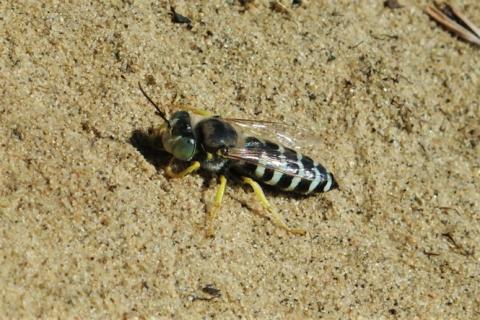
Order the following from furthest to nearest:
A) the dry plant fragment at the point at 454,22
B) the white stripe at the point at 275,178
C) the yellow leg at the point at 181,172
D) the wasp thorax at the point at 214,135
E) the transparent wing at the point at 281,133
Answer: the dry plant fragment at the point at 454,22
the transparent wing at the point at 281,133
the white stripe at the point at 275,178
the wasp thorax at the point at 214,135
the yellow leg at the point at 181,172

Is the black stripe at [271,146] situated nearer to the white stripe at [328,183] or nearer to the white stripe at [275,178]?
the white stripe at [275,178]

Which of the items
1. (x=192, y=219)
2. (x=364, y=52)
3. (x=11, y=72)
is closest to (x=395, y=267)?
(x=192, y=219)

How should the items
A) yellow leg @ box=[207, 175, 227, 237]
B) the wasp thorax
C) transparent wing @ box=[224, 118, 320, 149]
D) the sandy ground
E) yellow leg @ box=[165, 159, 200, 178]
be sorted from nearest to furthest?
the sandy ground, yellow leg @ box=[207, 175, 227, 237], yellow leg @ box=[165, 159, 200, 178], the wasp thorax, transparent wing @ box=[224, 118, 320, 149]

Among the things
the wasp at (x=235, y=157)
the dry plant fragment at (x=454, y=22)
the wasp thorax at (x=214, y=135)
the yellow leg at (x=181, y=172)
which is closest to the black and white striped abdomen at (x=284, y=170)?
the wasp at (x=235, y=157)

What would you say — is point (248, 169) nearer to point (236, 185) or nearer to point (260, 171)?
point (260, 171)

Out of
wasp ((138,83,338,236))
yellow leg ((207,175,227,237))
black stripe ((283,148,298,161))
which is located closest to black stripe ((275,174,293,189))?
wasp ((138,83,338,236))

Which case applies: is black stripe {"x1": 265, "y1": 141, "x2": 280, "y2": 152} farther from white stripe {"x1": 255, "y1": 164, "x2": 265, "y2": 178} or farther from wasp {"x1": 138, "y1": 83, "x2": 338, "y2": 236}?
white stripe {"x1": 255, "y1": 164, "x2": 265, "y2": 178}

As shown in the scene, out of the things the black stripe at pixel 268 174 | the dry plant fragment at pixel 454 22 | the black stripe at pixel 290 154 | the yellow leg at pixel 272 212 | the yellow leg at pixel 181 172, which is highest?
the dry plant fragment at pixel 454 22
